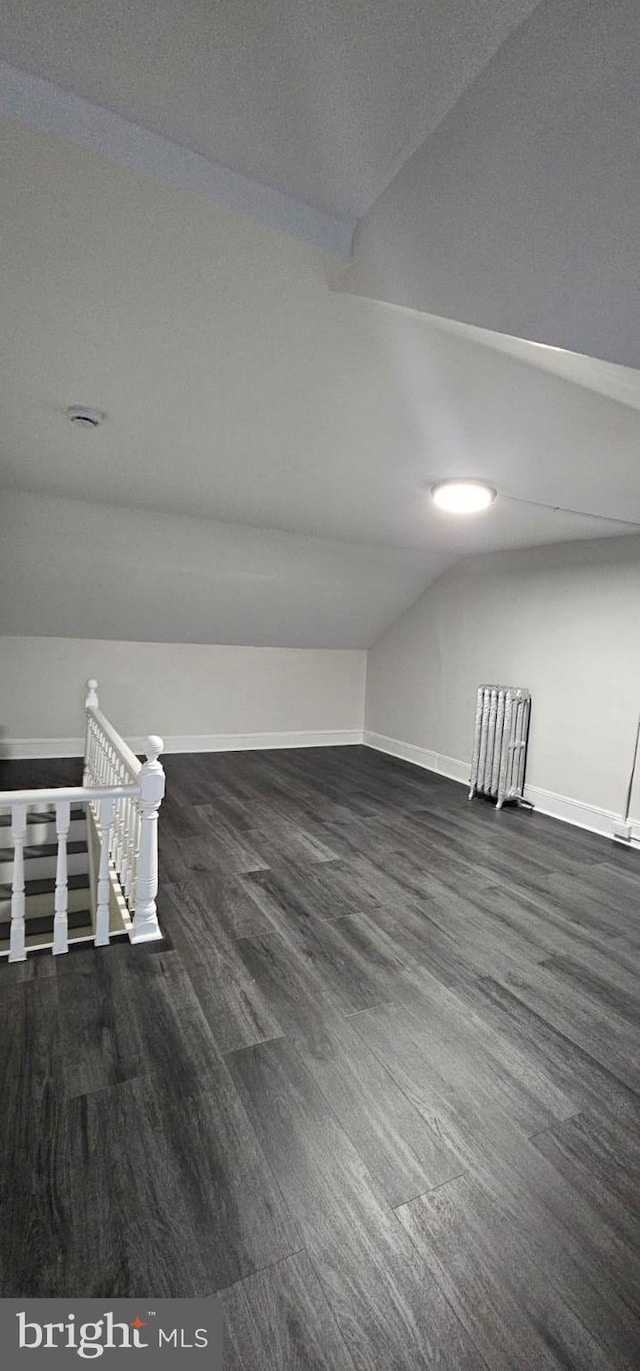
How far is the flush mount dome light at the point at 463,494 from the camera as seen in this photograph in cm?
294

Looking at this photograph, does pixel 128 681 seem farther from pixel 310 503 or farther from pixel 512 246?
pixel 512 246

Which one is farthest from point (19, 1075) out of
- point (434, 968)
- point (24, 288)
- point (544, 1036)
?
point (24, 288)

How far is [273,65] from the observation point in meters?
0.83

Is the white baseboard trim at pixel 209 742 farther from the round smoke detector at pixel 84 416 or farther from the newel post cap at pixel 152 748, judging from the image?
the round smoke detector at pixel 84 416

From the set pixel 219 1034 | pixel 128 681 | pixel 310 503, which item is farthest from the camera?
pixel 128 681

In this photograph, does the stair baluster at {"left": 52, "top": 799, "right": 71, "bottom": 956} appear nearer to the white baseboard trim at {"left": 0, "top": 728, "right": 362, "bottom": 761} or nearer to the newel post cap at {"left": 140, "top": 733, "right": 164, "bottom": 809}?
the newel post cap at {"left": 140, "top": 733, "right": 164, "bottom": 809}

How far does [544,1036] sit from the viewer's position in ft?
6.34

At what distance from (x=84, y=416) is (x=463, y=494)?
1876mm

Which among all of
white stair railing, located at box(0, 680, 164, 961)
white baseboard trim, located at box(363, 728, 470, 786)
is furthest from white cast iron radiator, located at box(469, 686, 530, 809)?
white stair railing, located at box(0, 680, 164, 961)

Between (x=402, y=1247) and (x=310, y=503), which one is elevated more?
(x=310, y=503)

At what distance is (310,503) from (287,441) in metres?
1.02

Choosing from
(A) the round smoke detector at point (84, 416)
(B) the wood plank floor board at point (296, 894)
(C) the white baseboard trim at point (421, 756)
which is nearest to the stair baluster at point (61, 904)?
(B) the wood plank floor board at point (296, 894)

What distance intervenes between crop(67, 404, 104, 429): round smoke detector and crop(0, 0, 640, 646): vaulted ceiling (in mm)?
44

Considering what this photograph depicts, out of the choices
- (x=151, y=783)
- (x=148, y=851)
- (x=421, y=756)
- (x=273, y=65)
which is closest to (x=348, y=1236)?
(x=148, y=851)
